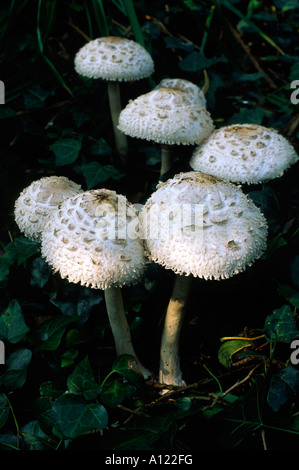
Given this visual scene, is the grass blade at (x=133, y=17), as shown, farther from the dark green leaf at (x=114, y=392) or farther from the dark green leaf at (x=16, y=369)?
the dark green leaf at (x=114, y=392)

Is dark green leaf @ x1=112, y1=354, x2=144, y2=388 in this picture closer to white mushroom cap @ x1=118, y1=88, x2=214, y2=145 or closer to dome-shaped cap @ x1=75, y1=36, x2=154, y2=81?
white mushroom cap @ x1=118, y1=88, x2=214, y2=145

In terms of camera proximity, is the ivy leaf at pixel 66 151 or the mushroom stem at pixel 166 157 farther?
the ivy leaf at pixel 66 151

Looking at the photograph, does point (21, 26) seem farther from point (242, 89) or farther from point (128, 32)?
point (242, 89)

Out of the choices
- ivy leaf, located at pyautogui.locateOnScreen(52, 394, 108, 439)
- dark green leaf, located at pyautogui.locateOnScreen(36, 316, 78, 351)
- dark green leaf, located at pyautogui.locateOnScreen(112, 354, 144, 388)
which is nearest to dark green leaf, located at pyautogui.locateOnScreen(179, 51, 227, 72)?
dark green leaf, located at pyautogui.locateOnScreen(36, 316, 78, 351)

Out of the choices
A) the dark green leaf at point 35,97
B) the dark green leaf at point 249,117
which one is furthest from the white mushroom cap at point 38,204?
the dark green leaf at point 249,117

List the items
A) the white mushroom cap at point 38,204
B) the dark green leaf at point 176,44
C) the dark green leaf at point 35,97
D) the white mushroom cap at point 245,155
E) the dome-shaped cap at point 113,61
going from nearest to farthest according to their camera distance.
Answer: the white mushroom cap at point 38,204, the white mushroom cap at point 245,155, the dome-shaped cap at point 113,61, the dark green leaf at point 35,97, the dark green leaf at point 176,44

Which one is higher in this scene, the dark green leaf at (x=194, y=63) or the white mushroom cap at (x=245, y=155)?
the dark green leaf at (x=194, y=63)
